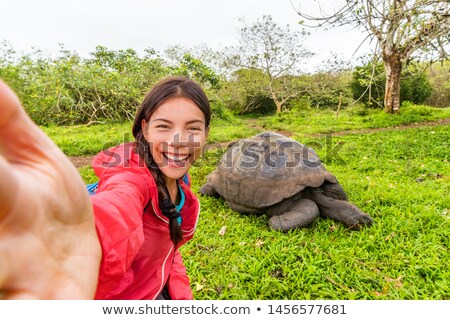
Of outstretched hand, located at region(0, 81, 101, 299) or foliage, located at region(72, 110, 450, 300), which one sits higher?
outstretched hand, located at region(0, 81, 101, 299)

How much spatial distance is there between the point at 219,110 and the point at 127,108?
3.66 meters

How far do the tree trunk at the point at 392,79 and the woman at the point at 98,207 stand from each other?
953cm

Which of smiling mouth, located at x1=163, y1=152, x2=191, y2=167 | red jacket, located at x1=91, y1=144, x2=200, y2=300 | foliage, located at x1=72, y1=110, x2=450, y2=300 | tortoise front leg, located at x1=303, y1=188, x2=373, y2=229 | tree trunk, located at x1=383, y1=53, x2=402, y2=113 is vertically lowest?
foliage, located at x1=72, y1=110, x2=450, y2=300

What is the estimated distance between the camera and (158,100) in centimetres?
116

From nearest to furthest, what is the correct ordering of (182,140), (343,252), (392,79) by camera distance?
(182,140)
(343,252)
(392,79)

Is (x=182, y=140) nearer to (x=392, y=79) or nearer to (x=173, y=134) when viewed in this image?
(x=173, y=134)

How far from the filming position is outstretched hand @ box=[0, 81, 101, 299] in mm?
431

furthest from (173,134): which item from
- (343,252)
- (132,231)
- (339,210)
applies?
(339,210)

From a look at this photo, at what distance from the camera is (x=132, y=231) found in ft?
2.37

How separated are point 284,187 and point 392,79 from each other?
8.09m

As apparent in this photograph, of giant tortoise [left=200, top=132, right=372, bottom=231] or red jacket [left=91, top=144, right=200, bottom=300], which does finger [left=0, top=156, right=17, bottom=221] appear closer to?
red jacket [left=91, top=144, right=200, bottom=300]

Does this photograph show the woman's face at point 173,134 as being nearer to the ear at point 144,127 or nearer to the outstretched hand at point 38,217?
the ear at point 144,127

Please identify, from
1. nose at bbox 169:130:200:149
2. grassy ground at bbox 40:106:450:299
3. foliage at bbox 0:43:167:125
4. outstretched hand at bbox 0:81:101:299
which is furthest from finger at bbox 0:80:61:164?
foliage at bbox 0:43:167:125

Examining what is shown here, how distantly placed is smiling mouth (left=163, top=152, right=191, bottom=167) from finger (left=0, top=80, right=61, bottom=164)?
Answer: 25.4 inches
